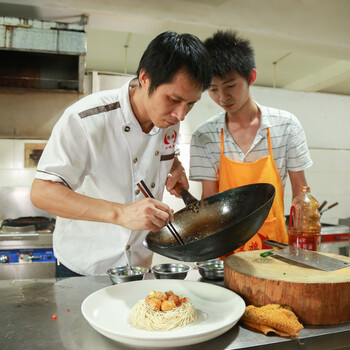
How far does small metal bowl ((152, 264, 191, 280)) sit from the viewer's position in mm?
1410

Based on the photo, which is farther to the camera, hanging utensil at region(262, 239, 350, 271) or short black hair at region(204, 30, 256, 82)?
short black hair at region(204, 30, 256, 82)

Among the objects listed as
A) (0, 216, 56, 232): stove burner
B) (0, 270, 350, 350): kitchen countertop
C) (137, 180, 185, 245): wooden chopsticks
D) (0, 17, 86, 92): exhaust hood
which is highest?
(0, 17, 86, 92): exhaust hood

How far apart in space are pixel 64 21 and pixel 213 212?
2939 mm

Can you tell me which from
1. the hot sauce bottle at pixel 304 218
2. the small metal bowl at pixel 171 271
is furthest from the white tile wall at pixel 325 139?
the small metal bowl at pixel 171 271

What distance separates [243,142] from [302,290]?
1269 millimetres

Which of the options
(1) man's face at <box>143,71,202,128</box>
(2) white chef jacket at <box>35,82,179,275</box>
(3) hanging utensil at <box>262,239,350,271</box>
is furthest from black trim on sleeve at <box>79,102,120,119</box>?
(3) hanging utensil at <box>262,239,350,271</box>

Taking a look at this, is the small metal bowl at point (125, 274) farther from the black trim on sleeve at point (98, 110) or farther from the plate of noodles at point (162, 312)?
the black trim on sleeve at point (98, 110)

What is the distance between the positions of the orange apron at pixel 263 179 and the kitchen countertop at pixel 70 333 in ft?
3.20

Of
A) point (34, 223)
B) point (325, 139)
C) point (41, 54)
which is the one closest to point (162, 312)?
point (34, 223)

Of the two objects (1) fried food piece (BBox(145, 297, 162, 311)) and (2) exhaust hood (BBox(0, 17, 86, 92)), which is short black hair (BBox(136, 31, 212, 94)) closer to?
(1) fried food piece (BBox(145, 297, 162, 311))

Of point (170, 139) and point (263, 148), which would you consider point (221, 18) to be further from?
point (170, 139)

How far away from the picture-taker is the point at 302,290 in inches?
41.9

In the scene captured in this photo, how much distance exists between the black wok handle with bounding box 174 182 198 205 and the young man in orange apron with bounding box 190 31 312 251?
0.42 m

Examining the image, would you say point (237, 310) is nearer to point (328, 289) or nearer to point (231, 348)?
point (231, 348)
